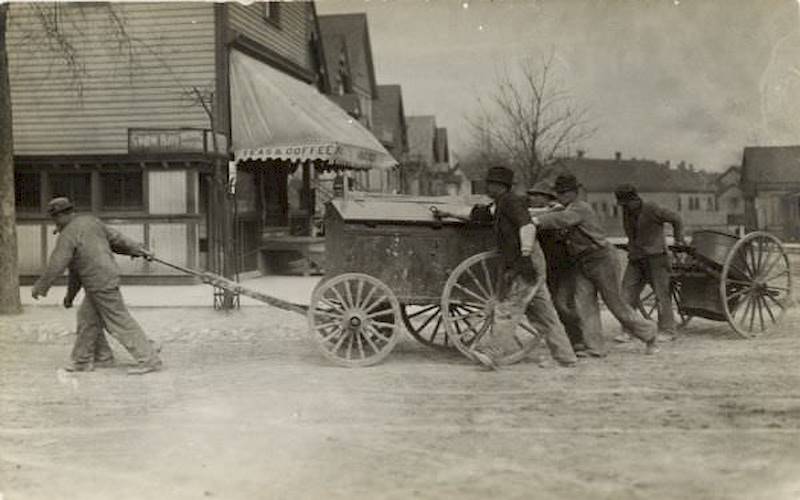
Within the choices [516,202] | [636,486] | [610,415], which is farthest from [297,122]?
[636,486]

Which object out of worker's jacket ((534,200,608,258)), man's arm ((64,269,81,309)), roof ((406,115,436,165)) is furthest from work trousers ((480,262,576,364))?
roof ((406,115,436,165))

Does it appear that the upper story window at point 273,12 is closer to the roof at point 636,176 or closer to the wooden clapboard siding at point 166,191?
the wooden clapboard siding at point 166,191

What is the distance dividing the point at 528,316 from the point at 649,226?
1.96m

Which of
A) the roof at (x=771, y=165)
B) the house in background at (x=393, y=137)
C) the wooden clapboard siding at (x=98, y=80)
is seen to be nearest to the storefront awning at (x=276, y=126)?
the wooden clapboard siding at (x=98, y=80)

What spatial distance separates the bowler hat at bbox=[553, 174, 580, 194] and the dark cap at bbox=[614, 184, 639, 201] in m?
0.89

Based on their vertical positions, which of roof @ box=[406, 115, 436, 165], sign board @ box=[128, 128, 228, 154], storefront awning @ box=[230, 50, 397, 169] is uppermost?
roof @ box=[406, 115, 436, 165]

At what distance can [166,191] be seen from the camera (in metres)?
9.90

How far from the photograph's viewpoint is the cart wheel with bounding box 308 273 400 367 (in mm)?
6379

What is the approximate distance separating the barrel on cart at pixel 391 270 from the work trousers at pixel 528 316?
108 mm

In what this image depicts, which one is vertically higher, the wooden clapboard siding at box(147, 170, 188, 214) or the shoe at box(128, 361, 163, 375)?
the wooden clapboard siding at box(147, 170, 188, 214)

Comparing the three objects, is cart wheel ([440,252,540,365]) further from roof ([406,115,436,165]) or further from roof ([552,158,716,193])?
roof ([406,115,436,165])

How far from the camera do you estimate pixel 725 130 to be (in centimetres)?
609

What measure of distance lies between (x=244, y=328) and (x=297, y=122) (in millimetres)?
4938

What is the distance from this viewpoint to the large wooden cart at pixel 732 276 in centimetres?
738
